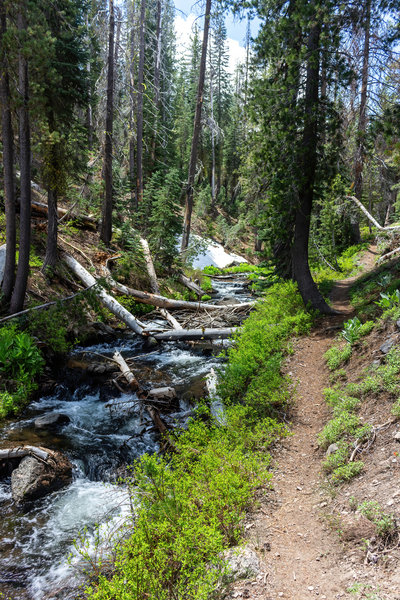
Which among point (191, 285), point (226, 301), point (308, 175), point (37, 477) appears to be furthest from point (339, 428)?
point (191, 285)

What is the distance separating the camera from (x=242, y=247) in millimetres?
37219

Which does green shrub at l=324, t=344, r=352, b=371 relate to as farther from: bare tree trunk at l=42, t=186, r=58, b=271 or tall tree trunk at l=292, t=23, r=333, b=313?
bare tree trunk at l=42, t=186, r=58, b=271

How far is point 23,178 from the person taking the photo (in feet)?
30.7

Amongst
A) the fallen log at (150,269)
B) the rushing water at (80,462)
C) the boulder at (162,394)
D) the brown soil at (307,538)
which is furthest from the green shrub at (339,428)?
the fallen log at (150,269)

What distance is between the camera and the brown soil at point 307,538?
2727 mm

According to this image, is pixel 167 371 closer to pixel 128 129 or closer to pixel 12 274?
pixel 12 274

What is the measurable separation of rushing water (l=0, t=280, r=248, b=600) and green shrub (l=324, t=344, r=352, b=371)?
3.23 m

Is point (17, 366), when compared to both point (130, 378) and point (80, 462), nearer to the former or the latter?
point (130, 378)

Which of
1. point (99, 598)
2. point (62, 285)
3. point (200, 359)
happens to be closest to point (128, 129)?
point (62, 285)

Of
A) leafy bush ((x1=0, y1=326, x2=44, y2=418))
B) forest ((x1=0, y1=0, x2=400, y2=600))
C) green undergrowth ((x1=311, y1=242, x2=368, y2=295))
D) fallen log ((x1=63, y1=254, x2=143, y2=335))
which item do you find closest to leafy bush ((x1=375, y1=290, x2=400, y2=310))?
forest ((x1=0, y1=0, x2=400, y2=600))

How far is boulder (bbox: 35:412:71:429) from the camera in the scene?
713cm

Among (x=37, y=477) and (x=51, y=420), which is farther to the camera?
(x=51, y=420)

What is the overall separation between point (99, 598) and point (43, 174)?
36.0ft

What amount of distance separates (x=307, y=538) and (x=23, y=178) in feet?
32.7
